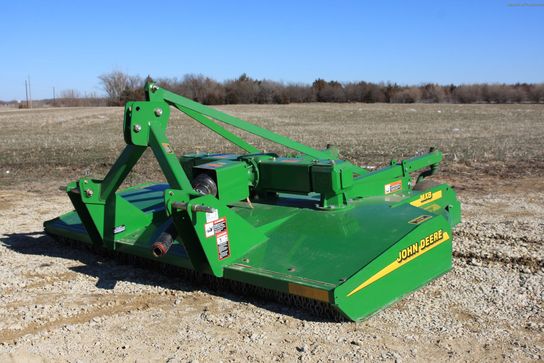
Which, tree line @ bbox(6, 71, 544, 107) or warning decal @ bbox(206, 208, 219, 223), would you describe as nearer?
warning decal @ bbox(206, 208, 219, 223)

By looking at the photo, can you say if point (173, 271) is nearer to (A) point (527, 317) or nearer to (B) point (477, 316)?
(B) point (477, 316)

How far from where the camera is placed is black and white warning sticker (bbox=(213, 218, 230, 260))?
409cm

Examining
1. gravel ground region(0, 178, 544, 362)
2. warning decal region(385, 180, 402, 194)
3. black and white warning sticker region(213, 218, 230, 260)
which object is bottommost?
gravel ground region(0, 178, 544, 362)

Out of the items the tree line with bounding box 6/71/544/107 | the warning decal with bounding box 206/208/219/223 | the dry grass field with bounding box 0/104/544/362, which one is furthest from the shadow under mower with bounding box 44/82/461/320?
the tree line with bounding box 6/71/544/107

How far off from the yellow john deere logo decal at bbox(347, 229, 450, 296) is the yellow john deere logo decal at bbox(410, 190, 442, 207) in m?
0.81

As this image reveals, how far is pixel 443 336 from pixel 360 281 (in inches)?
23.8

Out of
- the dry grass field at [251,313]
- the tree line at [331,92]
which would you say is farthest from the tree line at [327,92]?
the dry grass field at [251,313]

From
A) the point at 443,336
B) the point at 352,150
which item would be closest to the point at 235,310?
the point at 443,336

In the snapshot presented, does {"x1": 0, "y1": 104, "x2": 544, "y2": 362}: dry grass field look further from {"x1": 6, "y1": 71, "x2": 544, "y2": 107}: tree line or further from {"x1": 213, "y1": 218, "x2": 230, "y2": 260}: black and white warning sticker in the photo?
{"x1": 6, "y1": 71, "x2": 544, "y2": 107}: tree line

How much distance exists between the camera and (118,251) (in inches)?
205

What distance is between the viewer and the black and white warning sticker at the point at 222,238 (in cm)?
409

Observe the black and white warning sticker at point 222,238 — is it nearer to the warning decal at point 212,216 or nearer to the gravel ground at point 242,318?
the warning decal at point 212,216

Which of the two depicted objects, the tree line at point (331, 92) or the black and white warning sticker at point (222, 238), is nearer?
the black and white warning sticker at point (222, 238)

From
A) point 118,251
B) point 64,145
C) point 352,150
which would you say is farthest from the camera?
point 64,145
